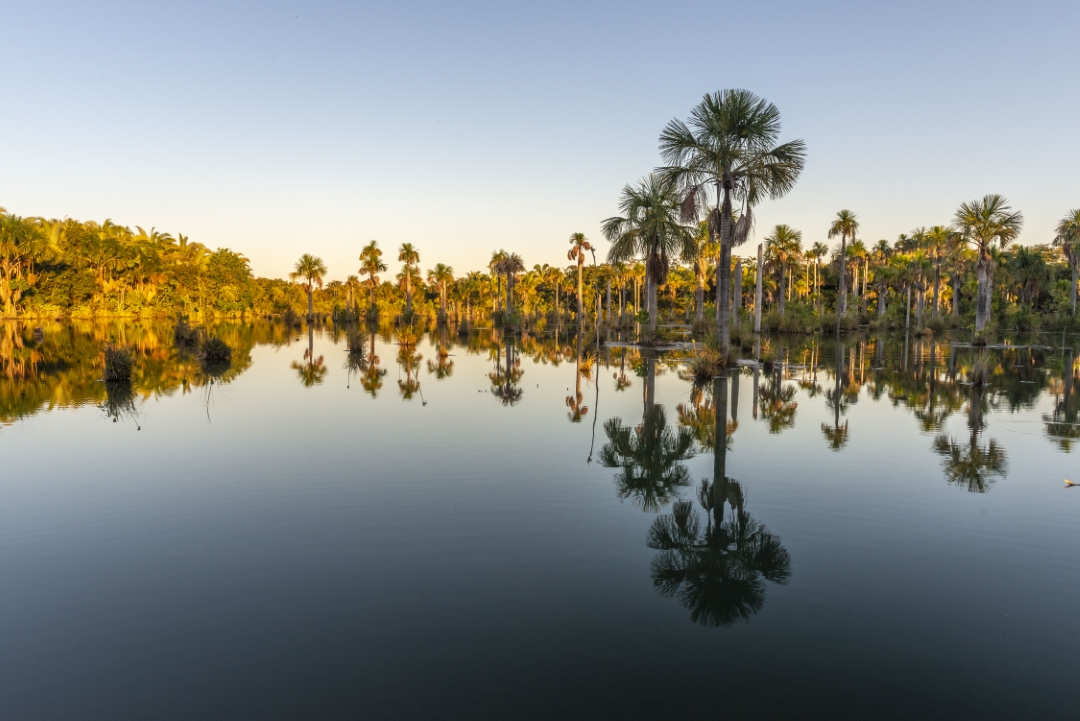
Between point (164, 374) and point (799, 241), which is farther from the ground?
point (799, 241)

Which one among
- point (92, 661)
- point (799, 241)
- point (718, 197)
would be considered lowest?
point (92, 661)

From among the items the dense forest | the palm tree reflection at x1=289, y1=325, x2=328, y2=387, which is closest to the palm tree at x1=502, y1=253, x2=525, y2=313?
the dense forest

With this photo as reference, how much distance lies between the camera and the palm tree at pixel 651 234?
41344mm

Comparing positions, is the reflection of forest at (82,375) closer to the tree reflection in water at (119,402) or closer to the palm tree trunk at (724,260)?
the tree reflection in water at (119,402)

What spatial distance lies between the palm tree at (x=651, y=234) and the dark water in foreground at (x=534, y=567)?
2715 centimetres

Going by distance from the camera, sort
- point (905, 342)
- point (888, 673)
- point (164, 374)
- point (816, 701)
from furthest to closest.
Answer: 1. point (905, 342)
2. point (164, 374)
3. point (888, 673)
4. point (816, 701)

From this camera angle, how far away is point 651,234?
41.8 meters

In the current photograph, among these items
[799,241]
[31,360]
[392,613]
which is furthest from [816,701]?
[799,241]

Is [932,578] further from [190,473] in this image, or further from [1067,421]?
[1067,421]

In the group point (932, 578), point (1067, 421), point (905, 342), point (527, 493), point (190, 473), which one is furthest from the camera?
point (905, 342)

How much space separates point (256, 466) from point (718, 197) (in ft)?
66.3

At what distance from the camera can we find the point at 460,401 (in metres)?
18.8

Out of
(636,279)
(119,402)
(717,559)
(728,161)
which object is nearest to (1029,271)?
(636,279)

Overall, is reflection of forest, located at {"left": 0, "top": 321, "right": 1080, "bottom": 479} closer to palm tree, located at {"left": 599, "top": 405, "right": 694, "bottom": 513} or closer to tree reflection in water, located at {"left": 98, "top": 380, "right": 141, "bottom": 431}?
tree reflection in water, located at {"left": 98, "top": 380, "right": 141, "bottom": 431}
